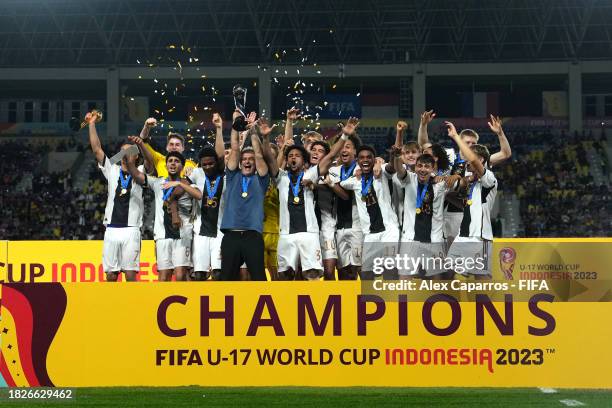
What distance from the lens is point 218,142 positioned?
11.5 metres

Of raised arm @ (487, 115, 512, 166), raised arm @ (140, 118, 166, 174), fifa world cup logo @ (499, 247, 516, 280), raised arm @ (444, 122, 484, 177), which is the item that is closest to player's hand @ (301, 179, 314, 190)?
raised arm @ (444, 122, 484, 177)

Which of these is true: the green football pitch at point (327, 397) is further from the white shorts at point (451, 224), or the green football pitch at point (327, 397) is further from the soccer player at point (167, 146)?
the soccer player at point (167, 146)

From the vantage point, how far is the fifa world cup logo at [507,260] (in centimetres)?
1253

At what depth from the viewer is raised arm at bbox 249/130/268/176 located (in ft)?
35.8

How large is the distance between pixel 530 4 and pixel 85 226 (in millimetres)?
19108


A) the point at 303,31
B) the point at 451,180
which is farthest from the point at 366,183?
the point at 303,31

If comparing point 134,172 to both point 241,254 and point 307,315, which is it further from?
point 307,315

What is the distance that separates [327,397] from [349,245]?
109 inches

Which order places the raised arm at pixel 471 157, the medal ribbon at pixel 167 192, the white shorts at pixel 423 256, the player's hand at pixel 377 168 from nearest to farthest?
the white shorts at pixel 423 256, the raised arm at pixel 471 157, the player's hand at pixel 377 168, the medal ribbon at pixel 167 192

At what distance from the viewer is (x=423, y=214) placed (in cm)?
1106

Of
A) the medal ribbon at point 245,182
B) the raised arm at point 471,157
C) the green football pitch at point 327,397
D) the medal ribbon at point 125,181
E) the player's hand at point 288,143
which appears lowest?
the green football pitch at point 327,397

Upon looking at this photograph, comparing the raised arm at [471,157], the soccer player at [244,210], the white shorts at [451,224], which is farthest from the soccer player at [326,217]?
the raised arm at [471,157]

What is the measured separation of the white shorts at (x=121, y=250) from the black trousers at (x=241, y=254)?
2.01 meters

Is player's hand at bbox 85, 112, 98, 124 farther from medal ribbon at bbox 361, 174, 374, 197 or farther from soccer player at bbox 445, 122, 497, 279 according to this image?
soccer player at bbox 445, 122, 497, 279
